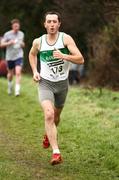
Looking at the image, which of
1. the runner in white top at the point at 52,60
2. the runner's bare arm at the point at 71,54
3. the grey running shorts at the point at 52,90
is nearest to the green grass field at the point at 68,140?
the runner in white top at the point at 52,60

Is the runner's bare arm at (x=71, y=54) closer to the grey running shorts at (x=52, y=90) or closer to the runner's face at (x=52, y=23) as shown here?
the runner's face at (x=52, y=23)

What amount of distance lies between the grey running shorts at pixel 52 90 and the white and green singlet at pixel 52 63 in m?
0.08

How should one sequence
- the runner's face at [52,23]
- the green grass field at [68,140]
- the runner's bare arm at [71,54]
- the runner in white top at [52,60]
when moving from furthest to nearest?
the runner's face at [52,23] → the runner in white top at [52,60] → the runner's bare arm at [71,54] → the green grass field at [68,140]

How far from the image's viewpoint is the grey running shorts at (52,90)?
8883 mm

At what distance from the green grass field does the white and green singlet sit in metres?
1.26

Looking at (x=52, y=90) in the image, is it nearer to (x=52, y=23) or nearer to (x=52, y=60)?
(x=52, y=60)

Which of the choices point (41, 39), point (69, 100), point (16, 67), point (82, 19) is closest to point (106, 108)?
point (69, 100)

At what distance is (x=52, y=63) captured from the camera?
29.0ft

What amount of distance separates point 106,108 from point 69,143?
4.29 meters

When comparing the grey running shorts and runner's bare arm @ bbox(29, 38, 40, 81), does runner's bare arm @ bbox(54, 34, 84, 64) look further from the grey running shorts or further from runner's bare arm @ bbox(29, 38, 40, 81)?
the grey running shorts

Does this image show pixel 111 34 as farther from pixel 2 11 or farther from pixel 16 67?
pixel 2 11

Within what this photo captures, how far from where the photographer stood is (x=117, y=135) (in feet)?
35.8

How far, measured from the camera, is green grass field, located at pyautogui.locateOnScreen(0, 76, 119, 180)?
835 centimetres

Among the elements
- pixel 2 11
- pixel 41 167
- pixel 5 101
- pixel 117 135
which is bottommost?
pixel 2 11
